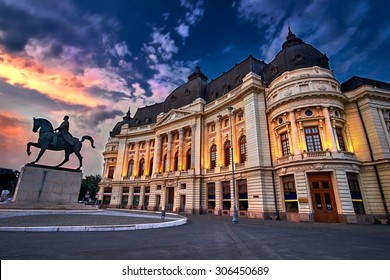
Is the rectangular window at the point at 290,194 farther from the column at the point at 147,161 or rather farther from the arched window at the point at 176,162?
the column at the point at 147,161

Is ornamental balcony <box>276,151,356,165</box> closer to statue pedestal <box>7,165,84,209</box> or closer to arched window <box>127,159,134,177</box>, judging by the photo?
statue pedestal <box>7,165,84,209</box>

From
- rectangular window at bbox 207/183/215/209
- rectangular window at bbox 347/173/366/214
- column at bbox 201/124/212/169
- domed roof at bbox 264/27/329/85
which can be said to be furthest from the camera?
column at bbox 201/124/212/169

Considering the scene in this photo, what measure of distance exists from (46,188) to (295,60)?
103 feet

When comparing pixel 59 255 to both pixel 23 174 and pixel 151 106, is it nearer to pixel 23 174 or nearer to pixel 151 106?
pixel 23 174

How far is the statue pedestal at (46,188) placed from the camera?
16.1 meters

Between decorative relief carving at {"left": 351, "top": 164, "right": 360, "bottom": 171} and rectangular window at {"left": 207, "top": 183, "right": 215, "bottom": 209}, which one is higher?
decorative relief carving at {"left": 351, "top": 164, "right": 360, "bottom": 171}

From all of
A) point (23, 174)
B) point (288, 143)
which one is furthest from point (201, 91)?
point (23, 174)

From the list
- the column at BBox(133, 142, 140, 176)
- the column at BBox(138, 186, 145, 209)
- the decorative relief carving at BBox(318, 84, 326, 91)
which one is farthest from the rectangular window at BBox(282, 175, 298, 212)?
the column at BBox(133, 142, 140, 176)

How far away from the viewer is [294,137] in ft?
72.8

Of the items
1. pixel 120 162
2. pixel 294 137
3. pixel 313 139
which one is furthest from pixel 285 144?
pixel 120 162

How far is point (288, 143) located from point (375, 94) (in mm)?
11810

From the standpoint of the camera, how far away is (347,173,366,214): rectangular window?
66.3ft

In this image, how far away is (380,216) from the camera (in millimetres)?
19766

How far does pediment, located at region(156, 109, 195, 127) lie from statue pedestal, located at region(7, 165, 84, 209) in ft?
71.2
